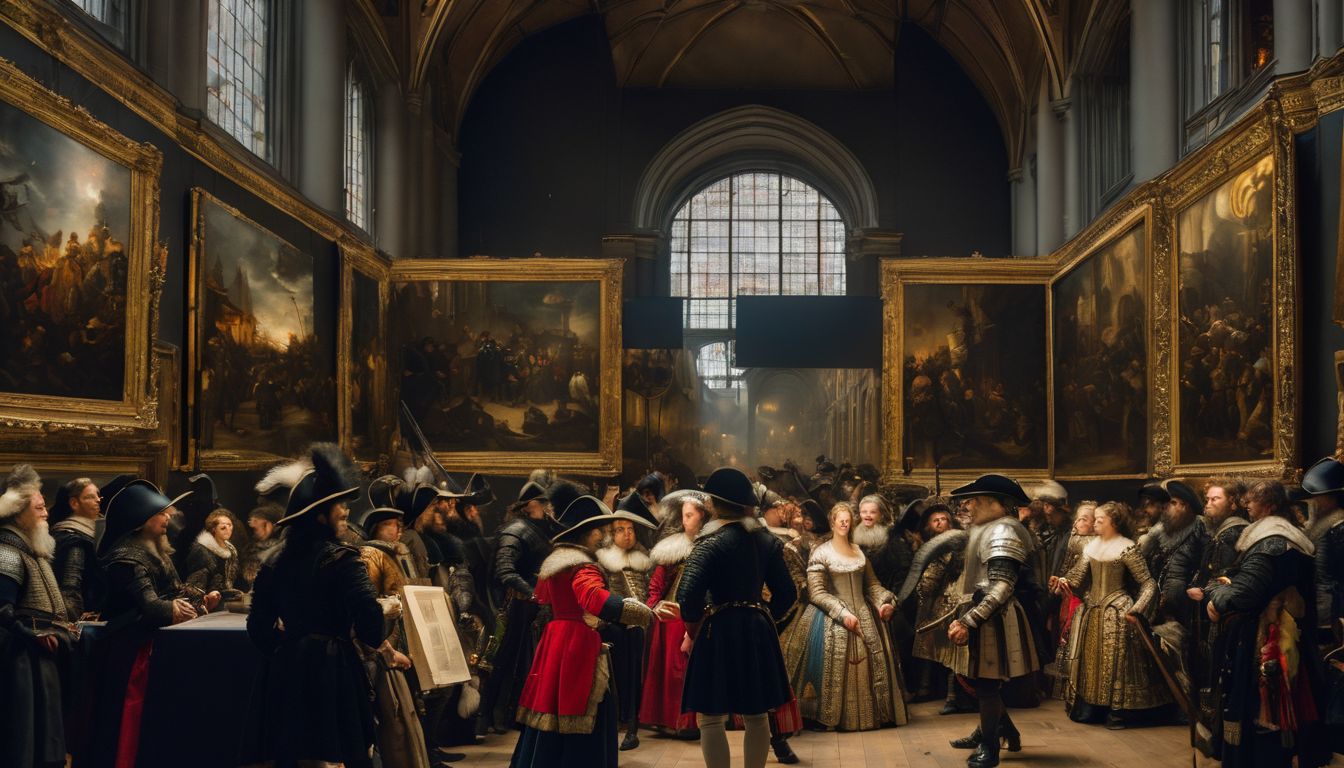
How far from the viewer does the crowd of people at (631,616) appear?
5770 millimetres

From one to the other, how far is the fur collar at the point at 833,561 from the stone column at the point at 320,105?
8.70 m

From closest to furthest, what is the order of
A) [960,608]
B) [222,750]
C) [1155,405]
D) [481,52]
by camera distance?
[222,750], [960,608], [1155,405], [481,52]

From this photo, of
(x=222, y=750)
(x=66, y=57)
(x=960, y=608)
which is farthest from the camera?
(x=66, y=57)

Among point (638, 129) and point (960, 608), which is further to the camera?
point (638, 129)

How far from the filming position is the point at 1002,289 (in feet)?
61.9

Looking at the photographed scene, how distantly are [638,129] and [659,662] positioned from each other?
16.5m

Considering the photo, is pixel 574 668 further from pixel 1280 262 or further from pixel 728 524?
pixel 1280 262

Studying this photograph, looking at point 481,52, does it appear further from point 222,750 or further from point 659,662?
point 222,750

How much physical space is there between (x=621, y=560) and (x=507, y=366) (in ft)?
33.7

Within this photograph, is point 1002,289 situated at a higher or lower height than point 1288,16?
lower

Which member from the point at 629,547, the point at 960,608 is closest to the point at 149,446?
the point at 629,547

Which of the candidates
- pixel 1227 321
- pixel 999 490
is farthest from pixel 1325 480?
pixel 1227 321

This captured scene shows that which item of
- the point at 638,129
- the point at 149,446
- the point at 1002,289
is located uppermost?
the point at 638,129

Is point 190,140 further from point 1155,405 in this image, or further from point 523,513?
point 1155,405
